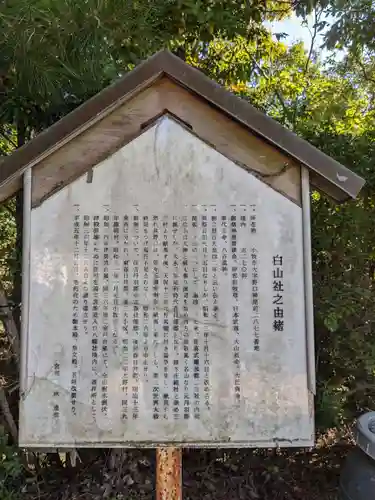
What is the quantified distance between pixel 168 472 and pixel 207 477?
141 cm

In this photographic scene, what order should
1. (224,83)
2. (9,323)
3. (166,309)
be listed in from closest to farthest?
(166,309) → (9,323) → (224,83)

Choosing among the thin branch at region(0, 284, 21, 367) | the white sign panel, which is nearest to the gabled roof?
the white sign panel

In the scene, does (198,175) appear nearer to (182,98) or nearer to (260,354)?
(182,98)

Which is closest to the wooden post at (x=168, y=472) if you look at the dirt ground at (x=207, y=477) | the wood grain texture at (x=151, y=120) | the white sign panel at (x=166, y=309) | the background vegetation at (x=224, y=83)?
the white sign panel at (x=166, y=309)

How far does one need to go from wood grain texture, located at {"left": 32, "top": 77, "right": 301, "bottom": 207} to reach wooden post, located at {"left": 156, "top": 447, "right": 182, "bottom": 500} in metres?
1.49

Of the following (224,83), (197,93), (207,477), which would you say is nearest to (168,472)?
(207,477)

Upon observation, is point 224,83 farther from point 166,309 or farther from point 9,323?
point 166,309

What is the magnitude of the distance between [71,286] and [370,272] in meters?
2.65

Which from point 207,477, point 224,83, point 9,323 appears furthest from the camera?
point 224,83

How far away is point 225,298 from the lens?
240 centimetres

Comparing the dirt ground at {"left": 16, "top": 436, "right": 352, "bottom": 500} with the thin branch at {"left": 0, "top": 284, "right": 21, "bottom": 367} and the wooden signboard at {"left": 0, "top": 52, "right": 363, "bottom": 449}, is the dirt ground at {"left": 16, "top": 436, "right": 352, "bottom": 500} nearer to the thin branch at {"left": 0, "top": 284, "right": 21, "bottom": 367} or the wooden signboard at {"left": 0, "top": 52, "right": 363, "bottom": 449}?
the thin branch at {"left": 0, "top": 284, "right": 21, "bottom": 367}

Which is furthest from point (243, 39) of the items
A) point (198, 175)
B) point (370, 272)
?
point (198, 175)

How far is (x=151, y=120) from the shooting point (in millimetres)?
2525

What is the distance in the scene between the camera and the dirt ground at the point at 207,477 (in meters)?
3.69
